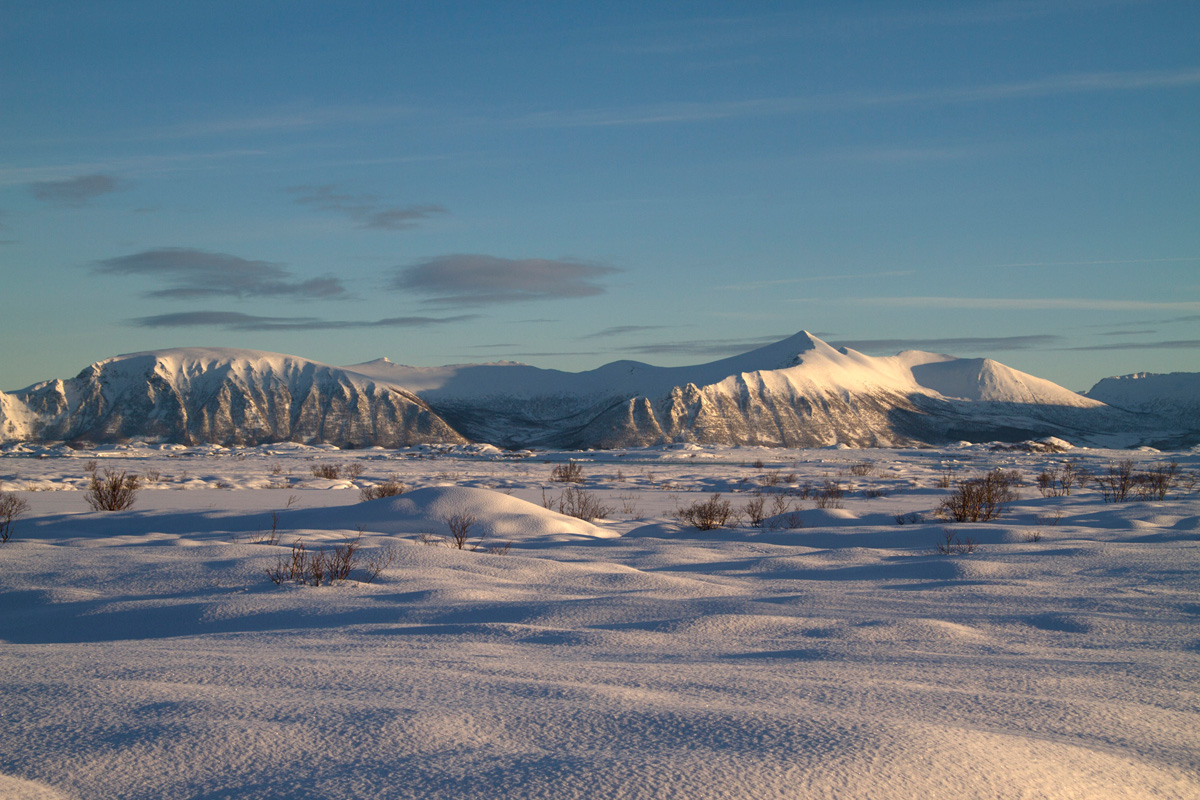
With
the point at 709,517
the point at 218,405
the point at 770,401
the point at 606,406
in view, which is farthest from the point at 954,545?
the point at 606,406

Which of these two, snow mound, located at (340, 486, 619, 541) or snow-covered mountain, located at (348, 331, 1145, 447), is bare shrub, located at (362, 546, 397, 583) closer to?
snow mound, located at (340, 486, 619, 541)

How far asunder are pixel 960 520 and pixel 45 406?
8007 centimetres

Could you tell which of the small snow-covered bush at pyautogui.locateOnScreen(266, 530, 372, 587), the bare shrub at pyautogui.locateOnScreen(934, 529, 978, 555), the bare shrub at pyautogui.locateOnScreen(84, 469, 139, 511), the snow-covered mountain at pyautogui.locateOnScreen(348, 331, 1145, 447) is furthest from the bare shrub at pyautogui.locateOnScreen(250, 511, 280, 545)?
the snow-covered mountain at pyautogui.locateOnScreen(348, 331, 1145, 447)

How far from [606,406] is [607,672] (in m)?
82.2

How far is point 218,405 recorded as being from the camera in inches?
2857

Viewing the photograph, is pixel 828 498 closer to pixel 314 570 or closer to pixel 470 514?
pixel 470 514

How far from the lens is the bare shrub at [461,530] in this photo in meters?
8.34

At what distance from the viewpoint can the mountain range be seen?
224 feet

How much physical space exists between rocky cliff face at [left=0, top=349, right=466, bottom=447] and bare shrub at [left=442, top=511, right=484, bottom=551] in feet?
199

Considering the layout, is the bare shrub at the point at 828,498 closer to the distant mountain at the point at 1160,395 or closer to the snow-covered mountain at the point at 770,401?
the snow-covered mountain at the point at 770,401

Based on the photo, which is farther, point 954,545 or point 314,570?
point 954,545

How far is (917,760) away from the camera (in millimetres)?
1944

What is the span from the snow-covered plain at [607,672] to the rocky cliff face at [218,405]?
64790 mm

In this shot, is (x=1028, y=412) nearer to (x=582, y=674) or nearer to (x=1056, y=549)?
(x=1056, y=549)
